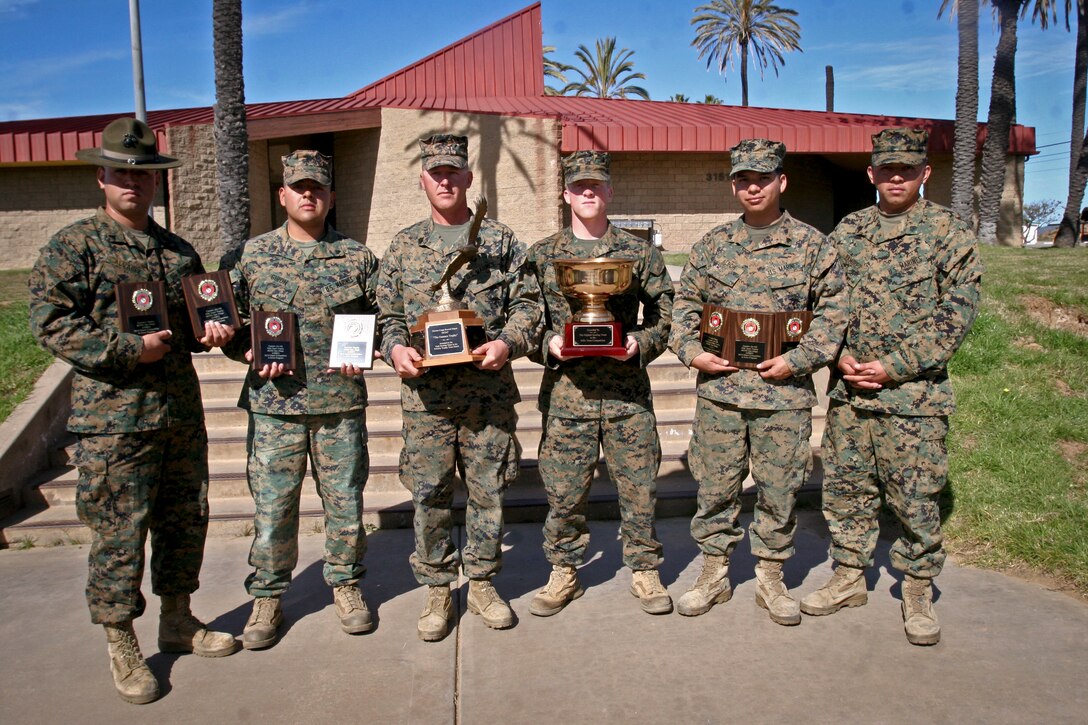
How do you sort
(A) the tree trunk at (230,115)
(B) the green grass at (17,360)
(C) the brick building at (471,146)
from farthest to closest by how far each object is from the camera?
(C) the brick building at (471,146)
(A) the tree trunk at (230,115)
(B) the green grass at (17,360)

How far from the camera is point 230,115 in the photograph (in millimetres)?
10312

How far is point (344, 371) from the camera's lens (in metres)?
3.64

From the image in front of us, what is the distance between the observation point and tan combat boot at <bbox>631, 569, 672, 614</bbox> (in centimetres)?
398

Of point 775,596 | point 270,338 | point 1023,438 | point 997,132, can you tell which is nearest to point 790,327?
point 775,596

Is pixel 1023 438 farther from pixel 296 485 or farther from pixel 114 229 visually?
pixel 114 229

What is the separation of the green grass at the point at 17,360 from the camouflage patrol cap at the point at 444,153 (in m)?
3.95

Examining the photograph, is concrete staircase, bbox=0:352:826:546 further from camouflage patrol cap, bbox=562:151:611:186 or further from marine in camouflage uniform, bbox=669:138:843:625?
camouflage patrol cap, bbox=562:151:611:186

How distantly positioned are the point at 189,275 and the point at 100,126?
1501 centimetres

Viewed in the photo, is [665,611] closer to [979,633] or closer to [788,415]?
[788,415]

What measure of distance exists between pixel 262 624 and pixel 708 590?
2.16m

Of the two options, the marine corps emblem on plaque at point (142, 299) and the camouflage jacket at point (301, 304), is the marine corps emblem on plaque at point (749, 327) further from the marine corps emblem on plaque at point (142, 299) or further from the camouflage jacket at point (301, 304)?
the marine corps emblem on plaque at point (142, 299)

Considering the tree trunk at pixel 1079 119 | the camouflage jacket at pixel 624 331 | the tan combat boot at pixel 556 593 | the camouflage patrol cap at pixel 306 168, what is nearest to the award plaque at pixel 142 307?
the camouflage patrol cap at pixel 306 168

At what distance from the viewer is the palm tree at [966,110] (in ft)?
49.4

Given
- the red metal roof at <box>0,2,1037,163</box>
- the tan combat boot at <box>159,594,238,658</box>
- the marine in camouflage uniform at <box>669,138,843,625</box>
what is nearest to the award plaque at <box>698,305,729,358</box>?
the marine in camouflage uniform at <box>669,138,843,625</box>
